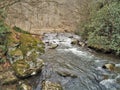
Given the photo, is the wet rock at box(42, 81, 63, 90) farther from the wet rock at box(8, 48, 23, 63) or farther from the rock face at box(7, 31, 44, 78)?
the wet rock at box(8, 48, 23, 63)

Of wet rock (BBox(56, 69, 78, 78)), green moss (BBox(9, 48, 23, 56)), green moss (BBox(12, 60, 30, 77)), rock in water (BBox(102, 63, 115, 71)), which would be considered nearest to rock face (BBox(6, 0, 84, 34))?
green moss (BBox(9, 48, 23, 56))

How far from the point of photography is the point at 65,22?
18234mm

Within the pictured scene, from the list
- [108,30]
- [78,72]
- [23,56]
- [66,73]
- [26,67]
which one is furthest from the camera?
[108,30]

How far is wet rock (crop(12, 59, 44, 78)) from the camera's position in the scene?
21.9 ft

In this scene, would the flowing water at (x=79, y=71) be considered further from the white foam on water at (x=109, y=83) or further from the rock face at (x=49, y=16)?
the rock face at (x=49, y=16)

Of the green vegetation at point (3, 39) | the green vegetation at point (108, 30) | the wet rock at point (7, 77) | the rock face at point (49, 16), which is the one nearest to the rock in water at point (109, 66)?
the green vegetation at point (108, 30)

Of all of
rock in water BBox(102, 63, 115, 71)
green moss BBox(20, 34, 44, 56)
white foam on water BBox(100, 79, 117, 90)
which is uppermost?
green moss BBox(20, 34, 44, 56)

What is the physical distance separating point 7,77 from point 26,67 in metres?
0.69

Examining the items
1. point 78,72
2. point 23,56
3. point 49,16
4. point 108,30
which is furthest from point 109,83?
point 49,16

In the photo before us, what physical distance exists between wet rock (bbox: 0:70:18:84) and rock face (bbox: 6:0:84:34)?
8.54 metres

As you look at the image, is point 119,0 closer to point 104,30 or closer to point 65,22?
point 104,30

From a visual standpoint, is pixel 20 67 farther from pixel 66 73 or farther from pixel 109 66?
pixel 109 66

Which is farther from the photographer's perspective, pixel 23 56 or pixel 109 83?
pixel 23 56

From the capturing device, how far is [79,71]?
777 cm
